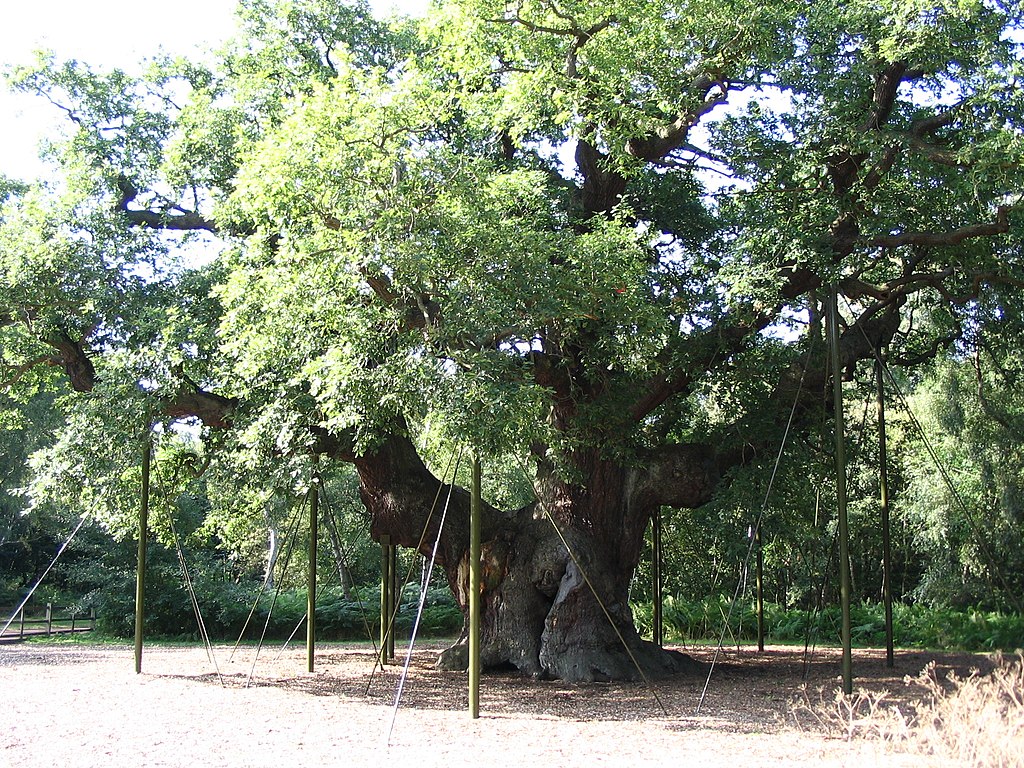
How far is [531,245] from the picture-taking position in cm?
866

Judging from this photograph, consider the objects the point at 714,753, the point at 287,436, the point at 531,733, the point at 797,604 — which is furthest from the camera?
the point at 797,604

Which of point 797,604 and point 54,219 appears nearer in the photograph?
point 54,219

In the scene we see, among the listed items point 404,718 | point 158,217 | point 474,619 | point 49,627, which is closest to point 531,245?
point 474,619

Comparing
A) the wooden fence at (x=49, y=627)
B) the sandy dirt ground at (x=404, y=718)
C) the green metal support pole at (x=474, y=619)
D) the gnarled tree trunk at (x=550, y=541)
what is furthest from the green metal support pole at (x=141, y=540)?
the wooden fence at (x=49, y=627)

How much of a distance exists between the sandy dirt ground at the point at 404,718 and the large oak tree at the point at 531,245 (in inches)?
52.3

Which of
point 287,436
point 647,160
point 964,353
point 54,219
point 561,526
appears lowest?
point 561,526

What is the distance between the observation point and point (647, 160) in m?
12.0

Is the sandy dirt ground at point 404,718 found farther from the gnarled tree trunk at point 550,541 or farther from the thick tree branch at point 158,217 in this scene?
the thick tree branch at point 158,217

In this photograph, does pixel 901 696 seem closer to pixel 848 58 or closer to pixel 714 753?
pixel 714 753

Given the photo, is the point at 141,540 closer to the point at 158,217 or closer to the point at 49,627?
the point at 158,217

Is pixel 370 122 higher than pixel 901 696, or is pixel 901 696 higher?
pixel 370 122

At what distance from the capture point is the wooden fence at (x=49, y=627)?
19.0 metres

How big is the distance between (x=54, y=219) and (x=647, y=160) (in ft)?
24.4

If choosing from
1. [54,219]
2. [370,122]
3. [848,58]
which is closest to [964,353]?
[848,58]
